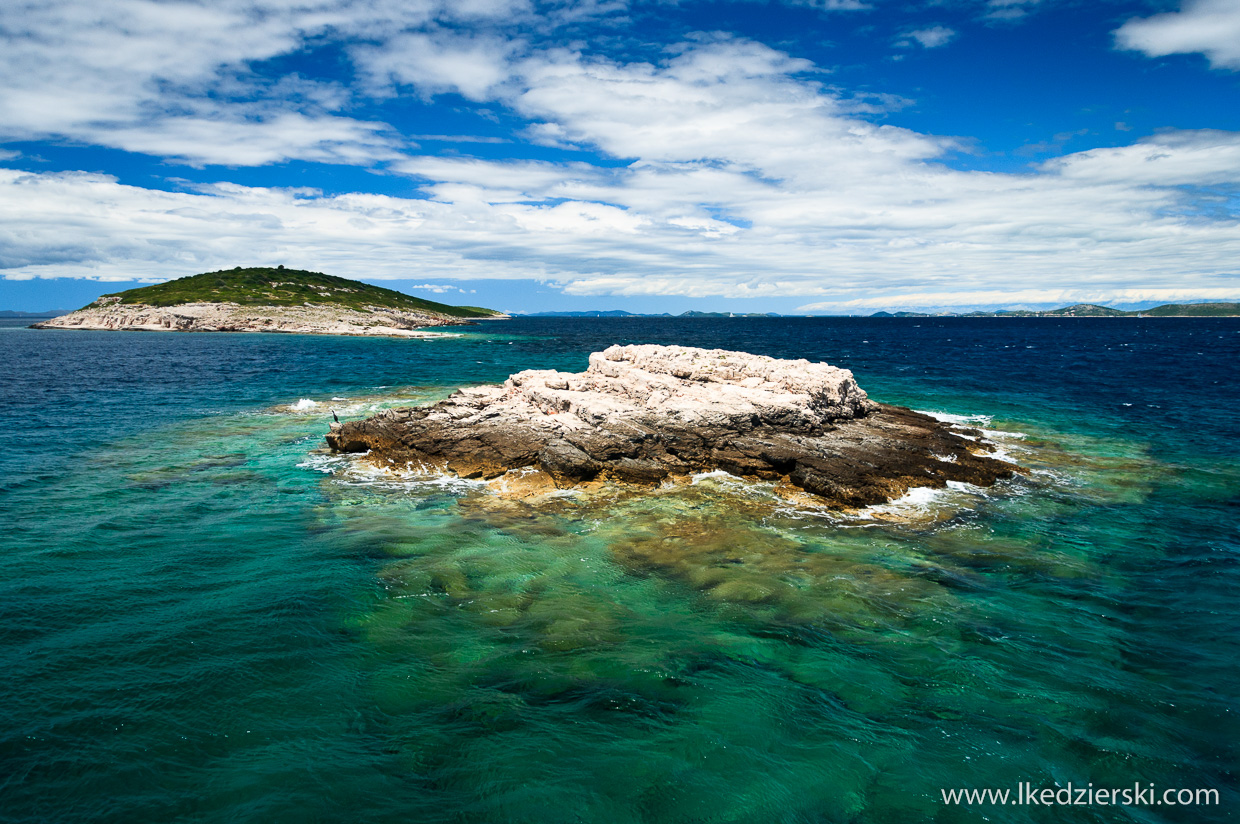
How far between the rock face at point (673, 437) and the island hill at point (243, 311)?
111061 millimetres

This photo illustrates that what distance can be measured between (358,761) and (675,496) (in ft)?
48.4

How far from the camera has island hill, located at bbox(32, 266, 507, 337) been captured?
134250 millimetres

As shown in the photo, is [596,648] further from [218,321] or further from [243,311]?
[243,311]

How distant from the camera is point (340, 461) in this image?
26938 mm

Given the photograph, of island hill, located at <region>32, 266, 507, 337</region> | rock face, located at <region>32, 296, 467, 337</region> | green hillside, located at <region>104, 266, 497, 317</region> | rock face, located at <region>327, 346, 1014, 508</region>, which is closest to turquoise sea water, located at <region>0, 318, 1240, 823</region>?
rock face, located at <region>327, 346, 1014, 508</region>

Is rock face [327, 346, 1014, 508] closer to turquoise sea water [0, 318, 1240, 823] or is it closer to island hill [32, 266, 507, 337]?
turquoise sea water [0, 318, 1240, 823]

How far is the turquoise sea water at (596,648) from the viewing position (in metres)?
9.18

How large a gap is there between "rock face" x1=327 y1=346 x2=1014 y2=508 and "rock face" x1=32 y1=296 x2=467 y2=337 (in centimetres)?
10953

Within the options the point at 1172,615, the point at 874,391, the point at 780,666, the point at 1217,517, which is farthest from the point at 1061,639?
the point at 874,391

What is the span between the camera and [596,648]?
12.6 m

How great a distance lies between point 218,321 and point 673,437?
14887 cm

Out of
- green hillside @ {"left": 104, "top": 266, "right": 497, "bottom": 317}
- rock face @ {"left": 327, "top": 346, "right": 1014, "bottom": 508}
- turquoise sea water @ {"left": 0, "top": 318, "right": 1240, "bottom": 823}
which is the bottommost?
turquoise sea water @ {"left": 0, "top": 318, "right": 1240, "bottom": 823}

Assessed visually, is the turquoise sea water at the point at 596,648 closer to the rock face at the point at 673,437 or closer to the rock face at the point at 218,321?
Result: the rock face at the point at 673,437

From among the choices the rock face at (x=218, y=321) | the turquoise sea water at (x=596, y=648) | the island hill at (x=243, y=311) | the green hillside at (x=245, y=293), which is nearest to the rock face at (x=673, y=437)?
the turquoise sea water at (x=596, y=648)
